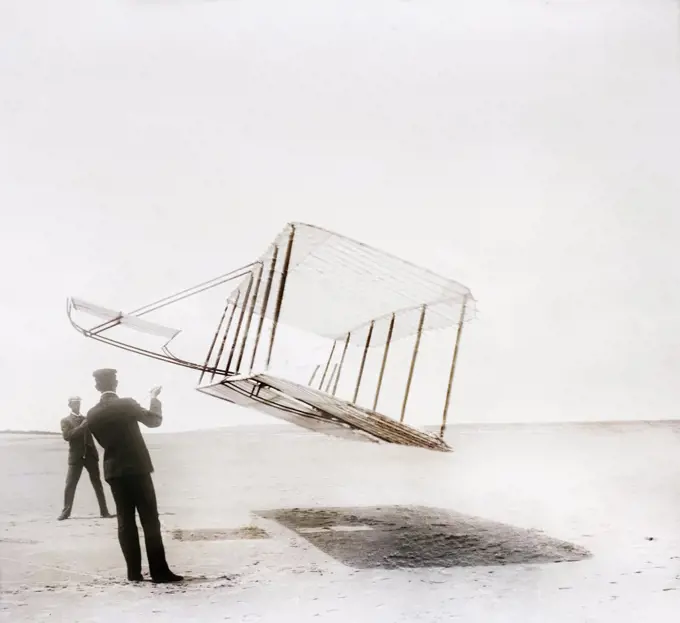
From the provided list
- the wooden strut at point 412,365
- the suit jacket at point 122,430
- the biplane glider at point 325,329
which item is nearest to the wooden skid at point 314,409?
the biplane glider at point 325,329

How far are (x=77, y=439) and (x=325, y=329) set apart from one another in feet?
3.46

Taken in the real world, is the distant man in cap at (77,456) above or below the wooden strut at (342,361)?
below

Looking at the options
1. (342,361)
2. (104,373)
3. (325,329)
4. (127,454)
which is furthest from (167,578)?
(325,329)

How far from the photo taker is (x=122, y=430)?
2297 mm

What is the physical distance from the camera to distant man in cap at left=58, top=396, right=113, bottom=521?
2.23m

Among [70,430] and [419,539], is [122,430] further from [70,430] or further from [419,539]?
[419,539]

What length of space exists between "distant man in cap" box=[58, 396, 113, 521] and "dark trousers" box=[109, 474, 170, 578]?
0.16ft

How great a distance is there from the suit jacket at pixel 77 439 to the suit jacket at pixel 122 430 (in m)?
0.03

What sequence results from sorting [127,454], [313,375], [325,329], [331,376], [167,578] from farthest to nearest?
[325,329] → [331,376] → [313,375] → [127,454] → [167,578]

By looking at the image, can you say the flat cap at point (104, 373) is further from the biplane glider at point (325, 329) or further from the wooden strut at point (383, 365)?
the wooden strut at point (383, 365)

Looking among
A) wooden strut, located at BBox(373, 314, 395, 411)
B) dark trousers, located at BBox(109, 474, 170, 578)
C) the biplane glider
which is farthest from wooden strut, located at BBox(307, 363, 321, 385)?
dark trousers, located at BBox(109, 474, 170, 578)

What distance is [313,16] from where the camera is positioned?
2.62 m

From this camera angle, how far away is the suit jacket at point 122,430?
2275 millimetres

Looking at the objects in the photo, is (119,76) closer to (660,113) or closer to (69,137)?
(69,137)
